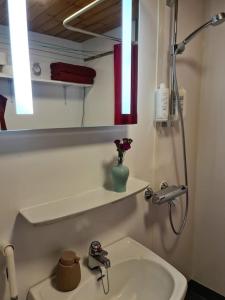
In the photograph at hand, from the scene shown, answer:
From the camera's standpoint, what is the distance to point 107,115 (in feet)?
3.57

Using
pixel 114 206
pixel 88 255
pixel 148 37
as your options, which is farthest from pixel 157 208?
pixel 148 37

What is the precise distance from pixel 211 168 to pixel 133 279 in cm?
96

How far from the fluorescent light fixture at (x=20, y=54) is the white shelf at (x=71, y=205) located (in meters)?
0.36

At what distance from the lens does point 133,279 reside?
3.59ft

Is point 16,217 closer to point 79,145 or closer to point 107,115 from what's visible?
point 79,145

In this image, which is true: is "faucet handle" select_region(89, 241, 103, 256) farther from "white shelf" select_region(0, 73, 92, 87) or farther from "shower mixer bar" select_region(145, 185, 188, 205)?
"white shelf" select_region(0, 73, 92, 87)

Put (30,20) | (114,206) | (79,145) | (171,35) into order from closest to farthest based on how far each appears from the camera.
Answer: (30,20) → (79,145) → (114,206) → (171,35)

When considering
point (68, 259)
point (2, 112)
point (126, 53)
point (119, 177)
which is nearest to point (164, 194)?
point (119, 177)

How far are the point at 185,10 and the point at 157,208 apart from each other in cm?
124

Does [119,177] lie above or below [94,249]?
above

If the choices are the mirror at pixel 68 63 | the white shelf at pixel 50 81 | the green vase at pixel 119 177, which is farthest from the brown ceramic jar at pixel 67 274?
the white shelf at pixel 50 81

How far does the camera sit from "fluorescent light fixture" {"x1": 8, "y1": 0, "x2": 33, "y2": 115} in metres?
0.78

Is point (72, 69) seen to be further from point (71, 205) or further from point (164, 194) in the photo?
point (164, 194)

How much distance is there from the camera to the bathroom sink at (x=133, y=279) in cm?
94
